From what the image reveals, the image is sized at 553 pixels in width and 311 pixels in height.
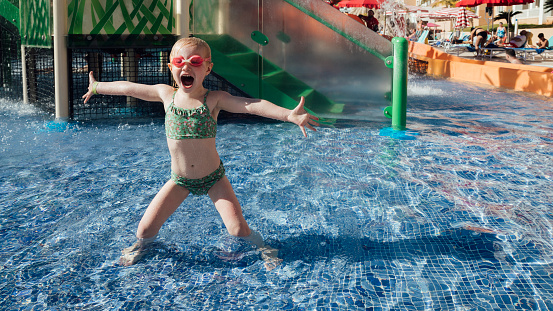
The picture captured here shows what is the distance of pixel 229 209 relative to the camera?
128 inches

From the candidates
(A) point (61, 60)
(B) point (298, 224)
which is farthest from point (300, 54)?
(B) point (298, 224)

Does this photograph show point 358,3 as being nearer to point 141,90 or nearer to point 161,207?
point 141,90

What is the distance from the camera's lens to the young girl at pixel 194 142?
3162 mm

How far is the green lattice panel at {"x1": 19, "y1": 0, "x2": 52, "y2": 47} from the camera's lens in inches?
311

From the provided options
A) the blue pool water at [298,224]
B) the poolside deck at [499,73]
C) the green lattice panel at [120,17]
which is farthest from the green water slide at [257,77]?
the poolside deck at [499,73]

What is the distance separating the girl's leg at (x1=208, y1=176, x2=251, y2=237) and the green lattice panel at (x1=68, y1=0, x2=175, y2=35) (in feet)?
16.3

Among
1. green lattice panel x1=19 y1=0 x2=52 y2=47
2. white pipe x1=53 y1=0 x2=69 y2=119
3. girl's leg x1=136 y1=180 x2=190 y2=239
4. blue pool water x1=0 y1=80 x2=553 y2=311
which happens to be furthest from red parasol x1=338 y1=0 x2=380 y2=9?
girl's leg x1=136 y1=180 x2=190 y2=239

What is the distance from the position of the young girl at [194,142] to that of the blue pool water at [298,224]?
24cm

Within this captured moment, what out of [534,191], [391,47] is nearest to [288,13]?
[391,47]

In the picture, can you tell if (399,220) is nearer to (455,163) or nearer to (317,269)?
(317,269)

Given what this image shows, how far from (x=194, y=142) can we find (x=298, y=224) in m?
1.17

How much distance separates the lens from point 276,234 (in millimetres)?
3785

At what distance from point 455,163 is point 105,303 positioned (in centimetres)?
421

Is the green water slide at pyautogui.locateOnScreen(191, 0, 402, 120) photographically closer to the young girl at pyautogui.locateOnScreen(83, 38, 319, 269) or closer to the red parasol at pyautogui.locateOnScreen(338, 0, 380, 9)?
the young girl at pyautogui.locateOnScreen(83, 38, 319, 269)
